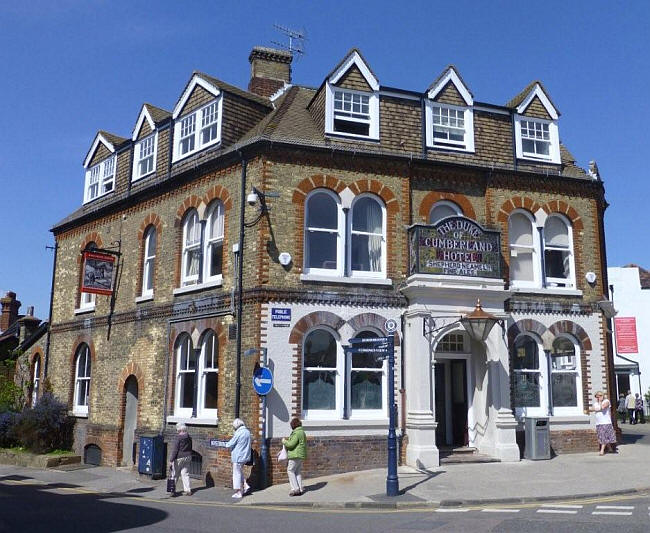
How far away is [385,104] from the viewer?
1867 centimetres

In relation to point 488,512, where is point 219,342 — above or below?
above

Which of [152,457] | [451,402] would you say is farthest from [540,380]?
[152,457]

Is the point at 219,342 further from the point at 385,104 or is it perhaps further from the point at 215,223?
the point at 385,104

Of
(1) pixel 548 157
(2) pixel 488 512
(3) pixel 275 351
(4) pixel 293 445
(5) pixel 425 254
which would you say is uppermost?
(1) pixel 548 157

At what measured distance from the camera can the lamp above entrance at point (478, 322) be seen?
53.7 feet

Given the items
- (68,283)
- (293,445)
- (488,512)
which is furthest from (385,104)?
(68,283)

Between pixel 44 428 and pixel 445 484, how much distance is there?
13351mm

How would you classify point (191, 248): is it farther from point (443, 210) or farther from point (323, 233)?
point (443, 210)

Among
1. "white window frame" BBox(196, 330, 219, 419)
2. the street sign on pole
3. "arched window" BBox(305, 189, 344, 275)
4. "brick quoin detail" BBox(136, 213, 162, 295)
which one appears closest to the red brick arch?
"arched window" BBox(305, 189, 344, 275)

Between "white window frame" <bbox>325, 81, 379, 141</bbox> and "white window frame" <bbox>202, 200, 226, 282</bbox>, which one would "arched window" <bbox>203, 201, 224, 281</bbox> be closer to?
"white window frame" <bbox>202, 200, 226, 282</bbox>

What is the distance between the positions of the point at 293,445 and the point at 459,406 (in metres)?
6.09

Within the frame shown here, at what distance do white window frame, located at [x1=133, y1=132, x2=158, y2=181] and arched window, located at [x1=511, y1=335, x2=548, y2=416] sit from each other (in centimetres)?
1222

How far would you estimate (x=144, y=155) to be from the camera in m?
21.9

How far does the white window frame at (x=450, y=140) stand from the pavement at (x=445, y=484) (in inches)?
339
